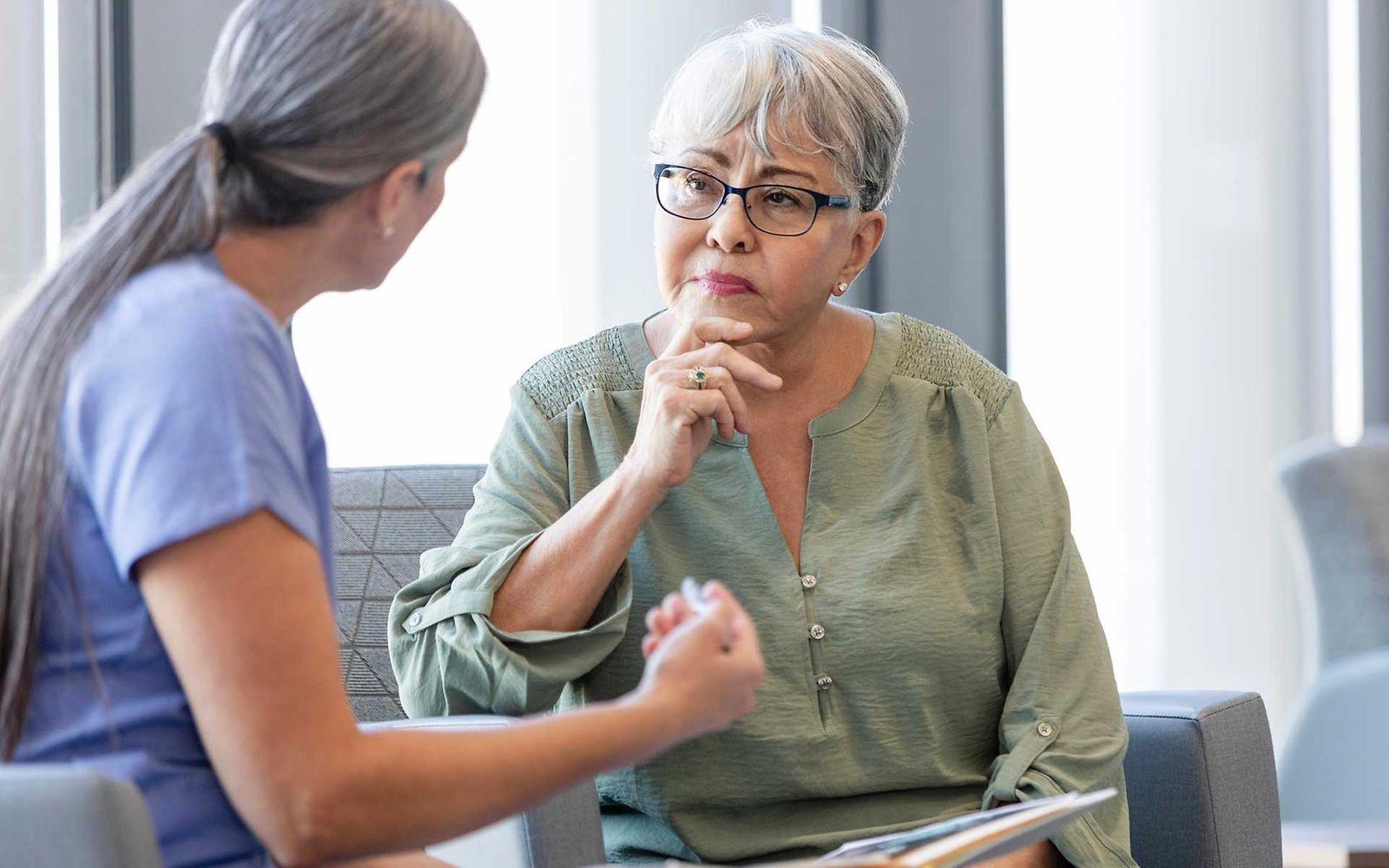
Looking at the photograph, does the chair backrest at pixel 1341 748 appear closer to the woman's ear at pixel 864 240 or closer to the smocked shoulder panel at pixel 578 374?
the woman's ear at pixel 864 240

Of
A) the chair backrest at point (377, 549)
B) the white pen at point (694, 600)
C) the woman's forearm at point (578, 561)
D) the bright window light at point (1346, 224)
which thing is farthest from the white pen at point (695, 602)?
the bright window light at point (1346, 224)

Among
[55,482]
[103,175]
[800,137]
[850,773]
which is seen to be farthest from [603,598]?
[103,175]

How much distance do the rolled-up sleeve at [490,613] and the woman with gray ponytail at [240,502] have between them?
50 centimetres

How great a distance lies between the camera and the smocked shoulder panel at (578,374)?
182 cm

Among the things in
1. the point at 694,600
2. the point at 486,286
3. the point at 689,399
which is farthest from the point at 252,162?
the point at 486,286

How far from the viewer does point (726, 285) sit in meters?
1.76

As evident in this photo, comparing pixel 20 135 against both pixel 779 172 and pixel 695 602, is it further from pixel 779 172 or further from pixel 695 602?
pixel 695 602

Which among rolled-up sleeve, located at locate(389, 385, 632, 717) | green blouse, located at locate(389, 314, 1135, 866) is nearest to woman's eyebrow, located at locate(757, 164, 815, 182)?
green blouse, located at locate(389, 314, 1135, 866)

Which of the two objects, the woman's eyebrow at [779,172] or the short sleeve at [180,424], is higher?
the woman's eyebrow at [779,172]

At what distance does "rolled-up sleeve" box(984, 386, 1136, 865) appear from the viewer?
1686 mm

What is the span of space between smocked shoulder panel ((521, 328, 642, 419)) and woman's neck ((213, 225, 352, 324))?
2.25 ft

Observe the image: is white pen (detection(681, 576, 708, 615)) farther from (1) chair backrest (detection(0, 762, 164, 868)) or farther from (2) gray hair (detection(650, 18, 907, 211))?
(2) gray hair (detection(650, 18, 907, 211))

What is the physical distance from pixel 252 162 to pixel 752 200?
0.77 m

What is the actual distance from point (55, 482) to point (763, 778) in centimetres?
90
